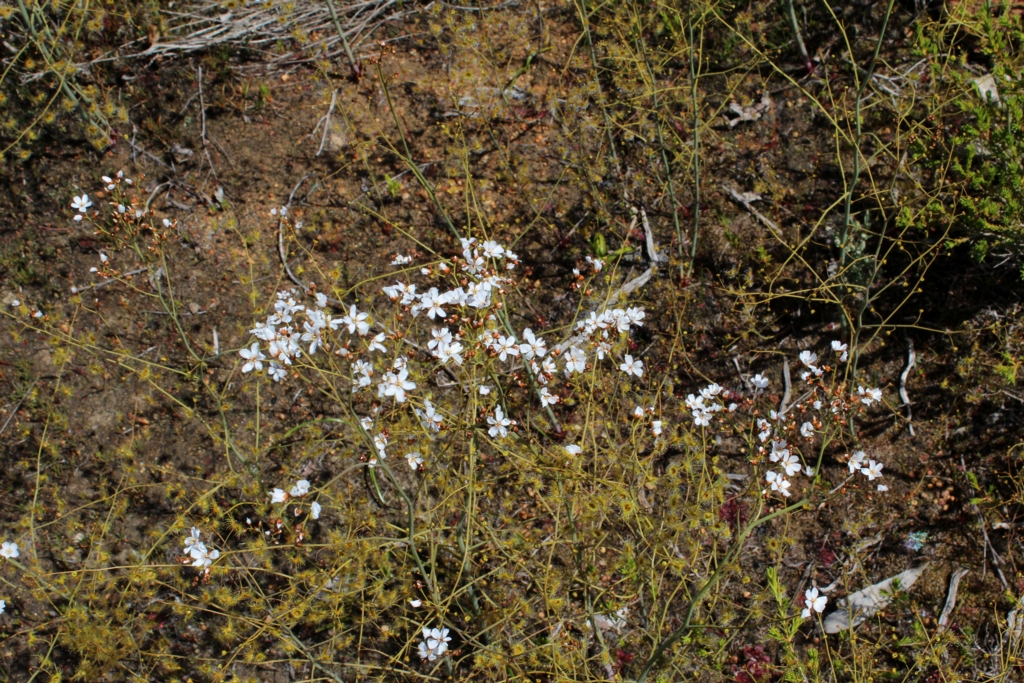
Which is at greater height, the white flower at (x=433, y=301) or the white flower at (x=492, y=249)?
the white flower at (x=492, y=249)

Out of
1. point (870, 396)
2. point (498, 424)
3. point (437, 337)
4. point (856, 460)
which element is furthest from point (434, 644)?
point (870, 396)

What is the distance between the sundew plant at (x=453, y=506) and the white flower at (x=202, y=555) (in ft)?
0.04

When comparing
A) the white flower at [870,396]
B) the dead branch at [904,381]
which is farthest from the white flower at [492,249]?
the dead branch at [904,381]

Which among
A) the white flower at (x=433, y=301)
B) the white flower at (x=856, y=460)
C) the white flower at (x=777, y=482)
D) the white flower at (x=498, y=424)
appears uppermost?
the white flower at (x=433, y=301)

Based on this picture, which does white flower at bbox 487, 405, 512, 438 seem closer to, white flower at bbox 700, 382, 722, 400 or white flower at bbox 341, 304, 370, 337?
white flower at bbox 341, 304, 370, 337

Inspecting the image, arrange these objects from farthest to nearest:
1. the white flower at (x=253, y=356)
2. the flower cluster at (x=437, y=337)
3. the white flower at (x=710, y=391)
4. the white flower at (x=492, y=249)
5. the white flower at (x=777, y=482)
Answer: the white flower at (x=710, y=391) < the white flower at (x=777, y=482) < the white flower at (x=492, y=249) < the white flower at (x=253, y=356) < the flower cluster at (x=437, y=337)

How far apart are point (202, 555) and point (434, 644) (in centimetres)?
99

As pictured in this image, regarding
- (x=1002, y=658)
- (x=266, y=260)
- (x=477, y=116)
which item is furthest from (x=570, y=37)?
(x=1002, y=658)

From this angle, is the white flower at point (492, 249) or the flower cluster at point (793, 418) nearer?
the white flower at point (492, 249)

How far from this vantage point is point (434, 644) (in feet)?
9.45

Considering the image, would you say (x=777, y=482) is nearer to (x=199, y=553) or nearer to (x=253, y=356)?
(x=253, y=356)

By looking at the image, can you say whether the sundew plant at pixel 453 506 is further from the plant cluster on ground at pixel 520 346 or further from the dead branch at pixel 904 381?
the dead branch at pixel 904 381

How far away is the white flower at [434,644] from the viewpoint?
9.37 ft

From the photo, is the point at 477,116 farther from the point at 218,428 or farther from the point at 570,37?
the point at 218,428
